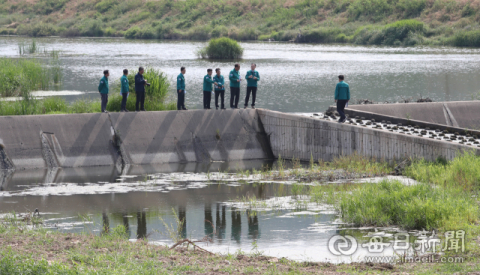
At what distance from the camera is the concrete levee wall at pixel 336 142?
1558 cm

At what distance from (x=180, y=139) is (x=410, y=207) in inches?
379

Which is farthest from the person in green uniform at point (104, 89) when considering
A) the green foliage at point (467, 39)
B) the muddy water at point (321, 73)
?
the green foliage at point (467, 39)

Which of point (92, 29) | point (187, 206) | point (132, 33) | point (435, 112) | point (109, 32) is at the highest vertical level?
point (92, 29)

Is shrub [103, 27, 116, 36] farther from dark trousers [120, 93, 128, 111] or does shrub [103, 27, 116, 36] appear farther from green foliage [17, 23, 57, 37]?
dark trousers [120, 93, 128, 111]

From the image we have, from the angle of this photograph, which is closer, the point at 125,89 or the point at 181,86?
the point at 125,89

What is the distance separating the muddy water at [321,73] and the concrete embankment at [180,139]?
7.60 m

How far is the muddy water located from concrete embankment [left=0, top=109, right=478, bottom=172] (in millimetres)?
7605

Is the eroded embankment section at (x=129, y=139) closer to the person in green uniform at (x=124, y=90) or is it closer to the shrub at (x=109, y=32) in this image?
the person in green uniform at (x=124, y=90)

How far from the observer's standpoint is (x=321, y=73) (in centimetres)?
4269

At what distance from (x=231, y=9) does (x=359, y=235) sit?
95096 millimetres

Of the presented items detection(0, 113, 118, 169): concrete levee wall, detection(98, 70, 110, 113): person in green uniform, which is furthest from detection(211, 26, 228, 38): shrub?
detection(0, 113, 118, 169): concrete levee wall

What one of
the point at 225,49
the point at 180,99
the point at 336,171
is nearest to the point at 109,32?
the point at 225,49

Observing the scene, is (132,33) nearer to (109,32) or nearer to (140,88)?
(109,32)

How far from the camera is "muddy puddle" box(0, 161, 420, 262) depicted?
10.5m
